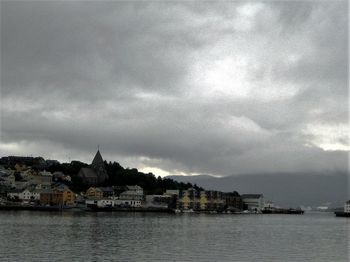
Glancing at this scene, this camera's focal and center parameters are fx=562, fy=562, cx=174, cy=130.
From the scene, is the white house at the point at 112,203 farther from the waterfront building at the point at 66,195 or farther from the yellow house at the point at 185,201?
the yellow house at the point at 185,201

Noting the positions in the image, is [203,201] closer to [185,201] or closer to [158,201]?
[185,201]

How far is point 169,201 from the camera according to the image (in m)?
163

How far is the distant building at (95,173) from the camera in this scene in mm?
170000

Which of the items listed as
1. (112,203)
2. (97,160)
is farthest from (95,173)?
(112,203)

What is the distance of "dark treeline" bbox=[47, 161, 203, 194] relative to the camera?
170500mm

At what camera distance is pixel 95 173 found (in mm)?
173375

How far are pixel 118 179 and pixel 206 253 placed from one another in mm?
138709

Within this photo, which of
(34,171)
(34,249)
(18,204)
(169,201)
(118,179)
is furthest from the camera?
(34,171)

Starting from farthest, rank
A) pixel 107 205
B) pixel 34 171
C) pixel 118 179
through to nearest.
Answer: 1. pixel 34 171
2. pixel 118 179
3. pixel 107 205

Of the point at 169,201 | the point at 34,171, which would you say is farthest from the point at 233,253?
the point at 34,171

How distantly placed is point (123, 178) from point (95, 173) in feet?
29.0

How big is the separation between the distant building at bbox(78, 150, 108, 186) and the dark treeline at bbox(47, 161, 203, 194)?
5.30 ft

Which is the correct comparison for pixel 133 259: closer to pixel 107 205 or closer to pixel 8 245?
pixel 8 245

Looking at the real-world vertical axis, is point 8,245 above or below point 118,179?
below
